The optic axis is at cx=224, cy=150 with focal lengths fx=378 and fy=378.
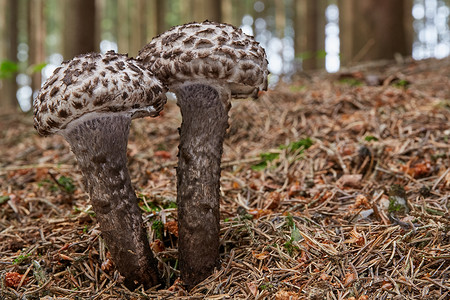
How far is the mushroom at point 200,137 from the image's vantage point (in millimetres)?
2193

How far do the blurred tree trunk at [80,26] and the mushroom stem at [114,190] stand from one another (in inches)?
→ 183

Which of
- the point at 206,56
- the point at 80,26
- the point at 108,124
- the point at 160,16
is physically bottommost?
the point at 108,124

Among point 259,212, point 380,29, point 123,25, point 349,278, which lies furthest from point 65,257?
point 123,25

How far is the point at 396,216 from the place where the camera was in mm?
2525

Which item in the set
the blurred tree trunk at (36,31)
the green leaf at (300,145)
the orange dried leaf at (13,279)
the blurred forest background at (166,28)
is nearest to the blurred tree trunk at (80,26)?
the blurred forest background at (166,28)

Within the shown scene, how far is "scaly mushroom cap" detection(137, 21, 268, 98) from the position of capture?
2.08 metres

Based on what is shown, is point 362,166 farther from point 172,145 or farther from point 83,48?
point 83,48

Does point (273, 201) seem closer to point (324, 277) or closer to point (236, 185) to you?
point (236, 185)

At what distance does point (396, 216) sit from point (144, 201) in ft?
5.98

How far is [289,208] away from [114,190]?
1337mm

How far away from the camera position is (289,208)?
2896 mm

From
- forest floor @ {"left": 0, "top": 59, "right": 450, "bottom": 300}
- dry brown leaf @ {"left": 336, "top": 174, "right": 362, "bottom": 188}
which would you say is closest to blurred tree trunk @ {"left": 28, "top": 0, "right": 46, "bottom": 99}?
forest floor @ {"left": 0, "top": 59, "right": 450, "bottom": 300}

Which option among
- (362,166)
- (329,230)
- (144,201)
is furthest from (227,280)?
(362,166)

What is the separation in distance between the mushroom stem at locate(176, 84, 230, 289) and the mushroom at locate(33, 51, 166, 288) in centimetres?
21
